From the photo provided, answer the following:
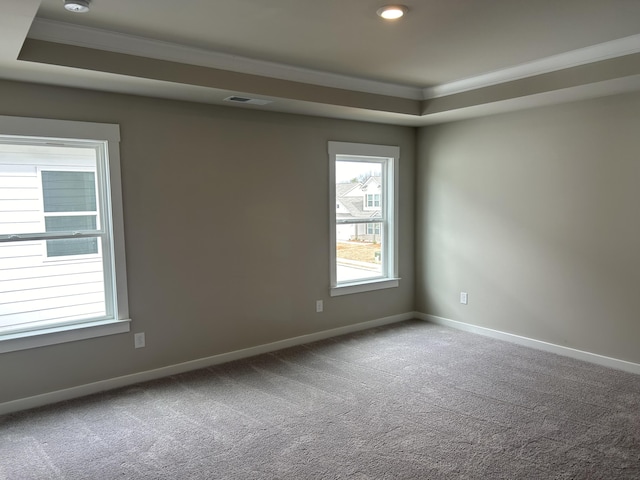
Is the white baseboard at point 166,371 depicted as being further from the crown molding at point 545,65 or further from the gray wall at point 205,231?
the crown molding at point 545,65

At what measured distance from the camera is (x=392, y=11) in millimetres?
2596

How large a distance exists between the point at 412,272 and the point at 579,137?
7.62 feet

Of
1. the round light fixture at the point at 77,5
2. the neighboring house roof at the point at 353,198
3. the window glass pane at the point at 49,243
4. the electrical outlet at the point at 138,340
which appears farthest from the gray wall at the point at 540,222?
the round light fixture at the point at 77,5

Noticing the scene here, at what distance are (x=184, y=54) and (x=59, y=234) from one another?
160 cm

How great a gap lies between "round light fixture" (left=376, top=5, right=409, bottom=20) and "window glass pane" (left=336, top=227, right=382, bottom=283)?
2.57 metres

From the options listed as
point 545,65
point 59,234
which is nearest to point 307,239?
point 59,234

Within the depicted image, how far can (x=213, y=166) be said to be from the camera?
399 centimetres

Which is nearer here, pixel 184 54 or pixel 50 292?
pixel 184 54

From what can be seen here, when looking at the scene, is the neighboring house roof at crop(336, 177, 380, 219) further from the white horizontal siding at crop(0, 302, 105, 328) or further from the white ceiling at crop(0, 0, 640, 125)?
the white horizontal siding at crop(0, 302, 105, 328)

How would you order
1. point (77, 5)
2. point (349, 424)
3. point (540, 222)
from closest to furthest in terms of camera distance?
point (77, 5) < point (349, 424) < point (540, 222)

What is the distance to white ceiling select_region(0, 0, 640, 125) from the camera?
8.48ft

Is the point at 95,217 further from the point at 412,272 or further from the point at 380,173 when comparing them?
the point at 412,272

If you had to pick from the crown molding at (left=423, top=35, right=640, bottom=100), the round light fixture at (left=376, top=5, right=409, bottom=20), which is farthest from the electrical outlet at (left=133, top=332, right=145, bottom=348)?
the crown molding at (left=423, top=35, right=640, bottom=100)

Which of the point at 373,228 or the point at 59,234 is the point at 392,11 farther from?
the point at 373,228
